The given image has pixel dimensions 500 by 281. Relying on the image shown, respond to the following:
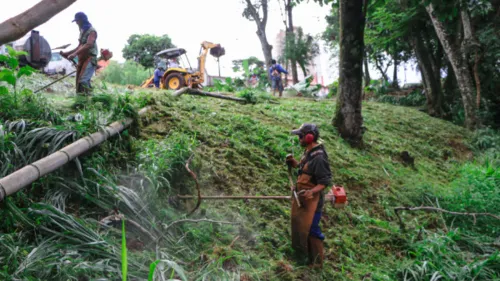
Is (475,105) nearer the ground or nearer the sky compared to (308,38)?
nearer the ground

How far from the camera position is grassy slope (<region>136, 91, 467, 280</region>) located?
393 centimetres

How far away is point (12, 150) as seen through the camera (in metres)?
3.47

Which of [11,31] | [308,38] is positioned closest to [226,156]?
[11,31]

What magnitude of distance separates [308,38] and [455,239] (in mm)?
18243

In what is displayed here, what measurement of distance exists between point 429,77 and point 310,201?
1159cm

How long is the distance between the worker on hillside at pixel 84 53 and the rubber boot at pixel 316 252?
13.3 ft

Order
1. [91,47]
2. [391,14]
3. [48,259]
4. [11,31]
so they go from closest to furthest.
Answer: [11,31], [48,259], [91,47], [391,14]

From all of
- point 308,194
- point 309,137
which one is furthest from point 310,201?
point 309,137

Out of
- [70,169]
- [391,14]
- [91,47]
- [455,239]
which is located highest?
[391,14]

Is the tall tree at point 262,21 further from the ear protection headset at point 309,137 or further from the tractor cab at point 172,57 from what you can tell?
the ear protection headset at point 309,137

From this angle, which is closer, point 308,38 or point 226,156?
point 226,156

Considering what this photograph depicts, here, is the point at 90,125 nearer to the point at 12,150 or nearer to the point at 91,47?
the point at 12,150

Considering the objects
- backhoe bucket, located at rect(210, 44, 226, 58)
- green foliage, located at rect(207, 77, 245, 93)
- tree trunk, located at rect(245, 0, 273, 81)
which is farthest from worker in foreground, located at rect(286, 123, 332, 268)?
tree trunk, located at rect(245, 0, 273, 81)

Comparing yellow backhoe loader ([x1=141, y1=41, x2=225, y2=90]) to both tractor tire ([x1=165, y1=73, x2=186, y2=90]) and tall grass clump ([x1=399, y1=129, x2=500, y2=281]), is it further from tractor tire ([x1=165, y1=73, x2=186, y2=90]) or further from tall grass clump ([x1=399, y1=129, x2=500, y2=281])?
tall grass clump ([x1=399, y1=129, x2=500, y2=281])
